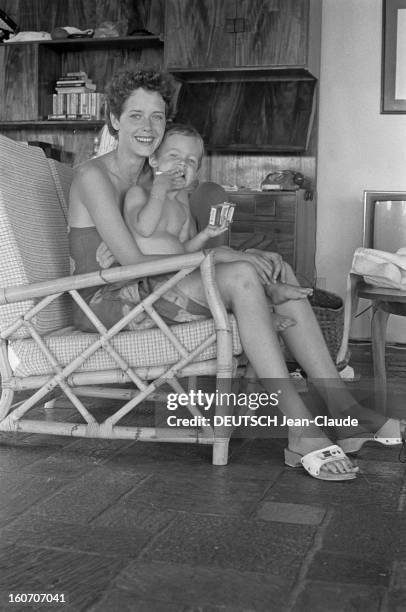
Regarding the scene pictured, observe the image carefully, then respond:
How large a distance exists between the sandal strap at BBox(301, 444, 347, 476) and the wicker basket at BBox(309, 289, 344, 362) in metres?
1.50

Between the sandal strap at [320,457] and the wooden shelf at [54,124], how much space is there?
11.7 feet

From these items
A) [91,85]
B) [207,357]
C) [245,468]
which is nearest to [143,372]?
[207,357]

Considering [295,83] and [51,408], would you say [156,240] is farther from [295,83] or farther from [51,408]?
[295,83]

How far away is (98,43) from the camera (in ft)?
18.1

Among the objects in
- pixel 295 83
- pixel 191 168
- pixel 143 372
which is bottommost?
pixel 143 372

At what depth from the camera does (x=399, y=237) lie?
192 inches

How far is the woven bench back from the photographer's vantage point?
8.41 ft

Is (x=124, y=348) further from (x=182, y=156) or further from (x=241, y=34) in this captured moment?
(x=241, y=34)

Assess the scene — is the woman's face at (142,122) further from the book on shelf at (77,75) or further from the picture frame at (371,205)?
the book on shelf at (77,75)

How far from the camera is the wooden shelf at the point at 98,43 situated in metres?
5.34

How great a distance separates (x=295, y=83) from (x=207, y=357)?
3204 millimetres

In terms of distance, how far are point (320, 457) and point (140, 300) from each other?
2.30 ft

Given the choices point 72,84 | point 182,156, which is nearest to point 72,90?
point 72,84

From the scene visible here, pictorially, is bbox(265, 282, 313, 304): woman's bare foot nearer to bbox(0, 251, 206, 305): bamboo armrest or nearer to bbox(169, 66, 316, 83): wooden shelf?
bbox(0, 251, 206, 305): bamboo armrest
